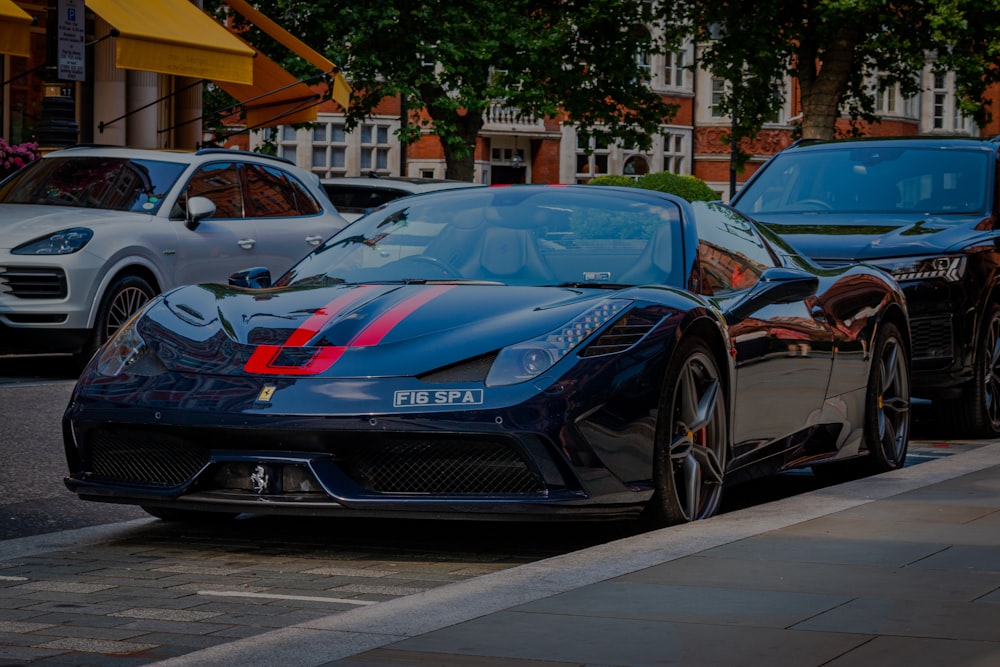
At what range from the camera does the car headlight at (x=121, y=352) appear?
21.5 ft

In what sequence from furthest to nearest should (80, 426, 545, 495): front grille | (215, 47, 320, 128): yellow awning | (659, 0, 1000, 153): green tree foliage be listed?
(659, 0, 1000, 153): green tree foliage → (215, 47, 320, 128): yellow awning → (80, 426, 545, 495): front grille

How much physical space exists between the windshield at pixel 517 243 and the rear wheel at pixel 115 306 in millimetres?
6024

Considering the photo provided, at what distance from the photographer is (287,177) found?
16.1 m

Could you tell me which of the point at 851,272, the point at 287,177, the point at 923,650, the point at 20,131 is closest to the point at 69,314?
the point at 287,177

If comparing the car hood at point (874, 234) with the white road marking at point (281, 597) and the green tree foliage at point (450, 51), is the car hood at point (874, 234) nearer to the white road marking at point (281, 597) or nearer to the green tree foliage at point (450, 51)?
the white road marking at point (281, 597)

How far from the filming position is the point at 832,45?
38.8 m

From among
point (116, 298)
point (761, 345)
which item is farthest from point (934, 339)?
point (116, 298)

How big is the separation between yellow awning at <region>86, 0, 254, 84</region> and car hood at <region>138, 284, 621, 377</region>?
15.1m

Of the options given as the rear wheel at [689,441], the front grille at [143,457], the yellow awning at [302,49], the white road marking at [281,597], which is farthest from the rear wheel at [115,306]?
the yellow awning at [302,49]

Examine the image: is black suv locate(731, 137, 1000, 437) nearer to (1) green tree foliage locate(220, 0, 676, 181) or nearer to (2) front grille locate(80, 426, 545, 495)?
(2) front grille locate(80, 426, 545, 495)

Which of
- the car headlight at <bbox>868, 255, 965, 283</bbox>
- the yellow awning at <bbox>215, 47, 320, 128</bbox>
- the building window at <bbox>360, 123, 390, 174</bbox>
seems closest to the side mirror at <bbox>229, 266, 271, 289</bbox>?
the car headlight at <bbox>868, 255, 965, 283</bbox>

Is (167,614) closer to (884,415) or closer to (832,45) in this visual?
(884,415)

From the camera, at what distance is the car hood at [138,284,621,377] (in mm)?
6219

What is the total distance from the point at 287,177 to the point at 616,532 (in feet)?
31.9
